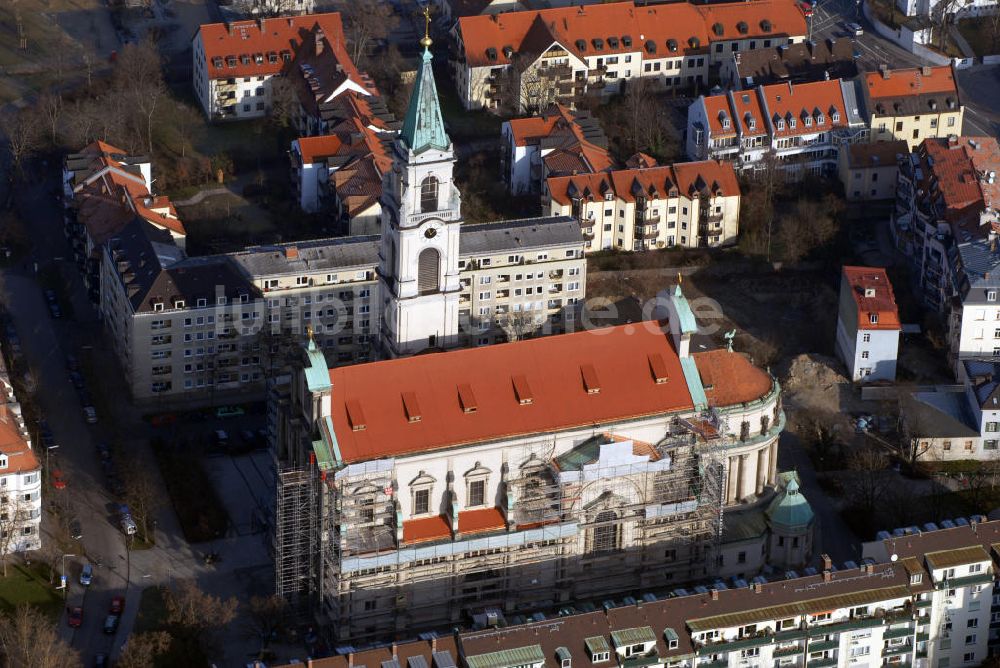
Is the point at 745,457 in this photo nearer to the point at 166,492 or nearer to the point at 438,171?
the point at 438,171

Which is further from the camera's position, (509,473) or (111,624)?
(509,473)

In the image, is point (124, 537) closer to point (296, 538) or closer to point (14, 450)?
point (14, 450)

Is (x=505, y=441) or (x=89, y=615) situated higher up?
(x=505, y=441)

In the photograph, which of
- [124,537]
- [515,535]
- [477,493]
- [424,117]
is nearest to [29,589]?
[124,537]

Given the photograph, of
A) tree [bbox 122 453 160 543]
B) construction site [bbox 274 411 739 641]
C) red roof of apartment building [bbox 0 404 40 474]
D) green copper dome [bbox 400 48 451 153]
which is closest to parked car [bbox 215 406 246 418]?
tree [bbox 122 453 160 543]

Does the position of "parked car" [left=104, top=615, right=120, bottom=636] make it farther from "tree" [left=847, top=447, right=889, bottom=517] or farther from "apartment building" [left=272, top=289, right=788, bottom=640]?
"tree" [left=847, top=447, right=889, bottom=517]

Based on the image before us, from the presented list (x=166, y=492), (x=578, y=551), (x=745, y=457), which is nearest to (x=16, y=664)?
(x=166, y=492)
